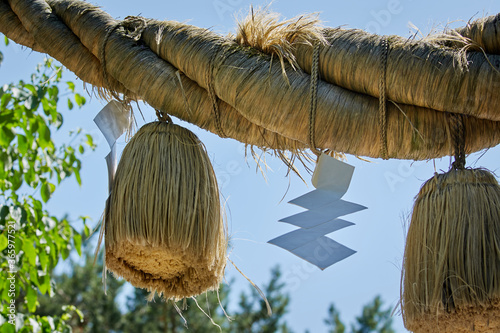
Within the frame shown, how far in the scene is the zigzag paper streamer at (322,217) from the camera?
1.02 m

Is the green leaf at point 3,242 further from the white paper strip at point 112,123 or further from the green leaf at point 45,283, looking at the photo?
the white paper strip at point 112,123

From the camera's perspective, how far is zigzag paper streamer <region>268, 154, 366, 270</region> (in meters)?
1.02

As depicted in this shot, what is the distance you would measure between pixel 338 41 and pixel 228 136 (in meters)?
0.25

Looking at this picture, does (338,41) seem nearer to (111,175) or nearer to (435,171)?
(435,171)

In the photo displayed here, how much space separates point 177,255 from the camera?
3.51 ft

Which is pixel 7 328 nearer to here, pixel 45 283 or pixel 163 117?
pixel 45 283

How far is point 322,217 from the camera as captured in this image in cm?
105

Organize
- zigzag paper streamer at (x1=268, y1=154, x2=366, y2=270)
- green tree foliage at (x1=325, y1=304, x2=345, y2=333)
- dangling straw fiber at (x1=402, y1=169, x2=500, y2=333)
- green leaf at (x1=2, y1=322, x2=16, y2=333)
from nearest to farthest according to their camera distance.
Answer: dangling straw fiber at (x1=402, y1=169, x2=500, y2=333), zigzag paper streamer at (x1=268, y1=154, x2=366, y2=270), green leaf at (x1=2, y1=322, x2=16, y2=333), green tree foliage at (x1=325, y1=304, x2=345, y2=333)

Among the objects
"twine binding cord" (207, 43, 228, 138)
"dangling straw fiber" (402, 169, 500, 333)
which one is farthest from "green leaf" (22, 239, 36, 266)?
"dangling straw fiber" (402, 169, 500, 333)

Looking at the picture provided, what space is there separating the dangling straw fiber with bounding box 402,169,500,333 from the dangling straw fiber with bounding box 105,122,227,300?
335 mm

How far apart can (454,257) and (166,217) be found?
46 centimetres

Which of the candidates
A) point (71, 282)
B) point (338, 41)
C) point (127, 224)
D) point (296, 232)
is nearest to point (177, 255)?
point (127, 224)

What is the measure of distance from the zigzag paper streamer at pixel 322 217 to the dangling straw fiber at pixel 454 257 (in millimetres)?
109

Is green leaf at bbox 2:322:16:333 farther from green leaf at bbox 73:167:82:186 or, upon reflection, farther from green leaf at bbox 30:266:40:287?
green leaf at bbox 73:167:82:186
